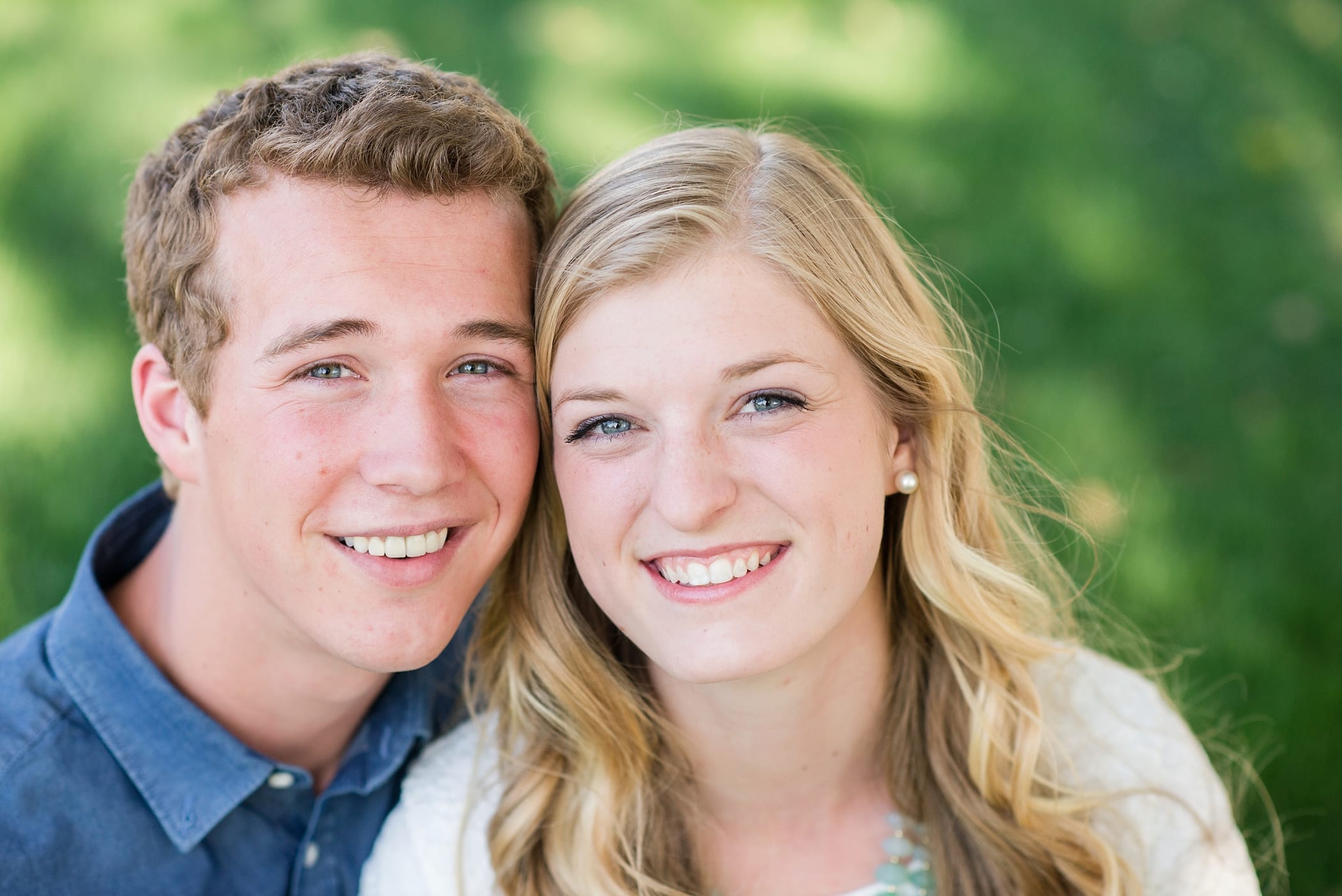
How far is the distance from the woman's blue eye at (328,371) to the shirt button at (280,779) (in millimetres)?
975

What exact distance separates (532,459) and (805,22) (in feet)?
15.3

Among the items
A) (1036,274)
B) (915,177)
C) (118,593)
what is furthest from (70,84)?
(1036,274)

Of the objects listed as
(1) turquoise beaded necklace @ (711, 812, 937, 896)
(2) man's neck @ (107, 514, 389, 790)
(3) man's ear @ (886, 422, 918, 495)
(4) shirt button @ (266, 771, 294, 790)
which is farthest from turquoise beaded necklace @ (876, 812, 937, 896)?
(4) shirt button @ (266, 771, 294, 790)

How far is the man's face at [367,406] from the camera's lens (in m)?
2.64

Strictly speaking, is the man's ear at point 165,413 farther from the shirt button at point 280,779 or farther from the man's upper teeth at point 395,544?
the shirt button at point 280,779

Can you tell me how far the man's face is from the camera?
8.66 ft

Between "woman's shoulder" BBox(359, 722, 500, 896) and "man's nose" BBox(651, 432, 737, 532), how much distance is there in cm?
95

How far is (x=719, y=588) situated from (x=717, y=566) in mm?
47

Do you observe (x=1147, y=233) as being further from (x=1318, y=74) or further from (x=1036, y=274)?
(x=1318, y=74)

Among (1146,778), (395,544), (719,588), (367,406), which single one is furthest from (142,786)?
(1146,778)

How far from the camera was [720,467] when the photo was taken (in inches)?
101

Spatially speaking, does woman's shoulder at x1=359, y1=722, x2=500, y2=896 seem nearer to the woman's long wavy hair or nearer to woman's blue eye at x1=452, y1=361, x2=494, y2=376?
the woman's long wavy hair

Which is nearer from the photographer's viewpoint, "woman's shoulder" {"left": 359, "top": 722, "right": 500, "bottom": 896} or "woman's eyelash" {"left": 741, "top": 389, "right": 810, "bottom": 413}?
"woman's eyelash" {"left": 741, "top": 389, "right": 810, "bottom": 413}

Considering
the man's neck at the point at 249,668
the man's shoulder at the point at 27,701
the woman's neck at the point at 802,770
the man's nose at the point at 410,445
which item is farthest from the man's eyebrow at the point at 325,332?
the woman's neck at the point at 802,770
